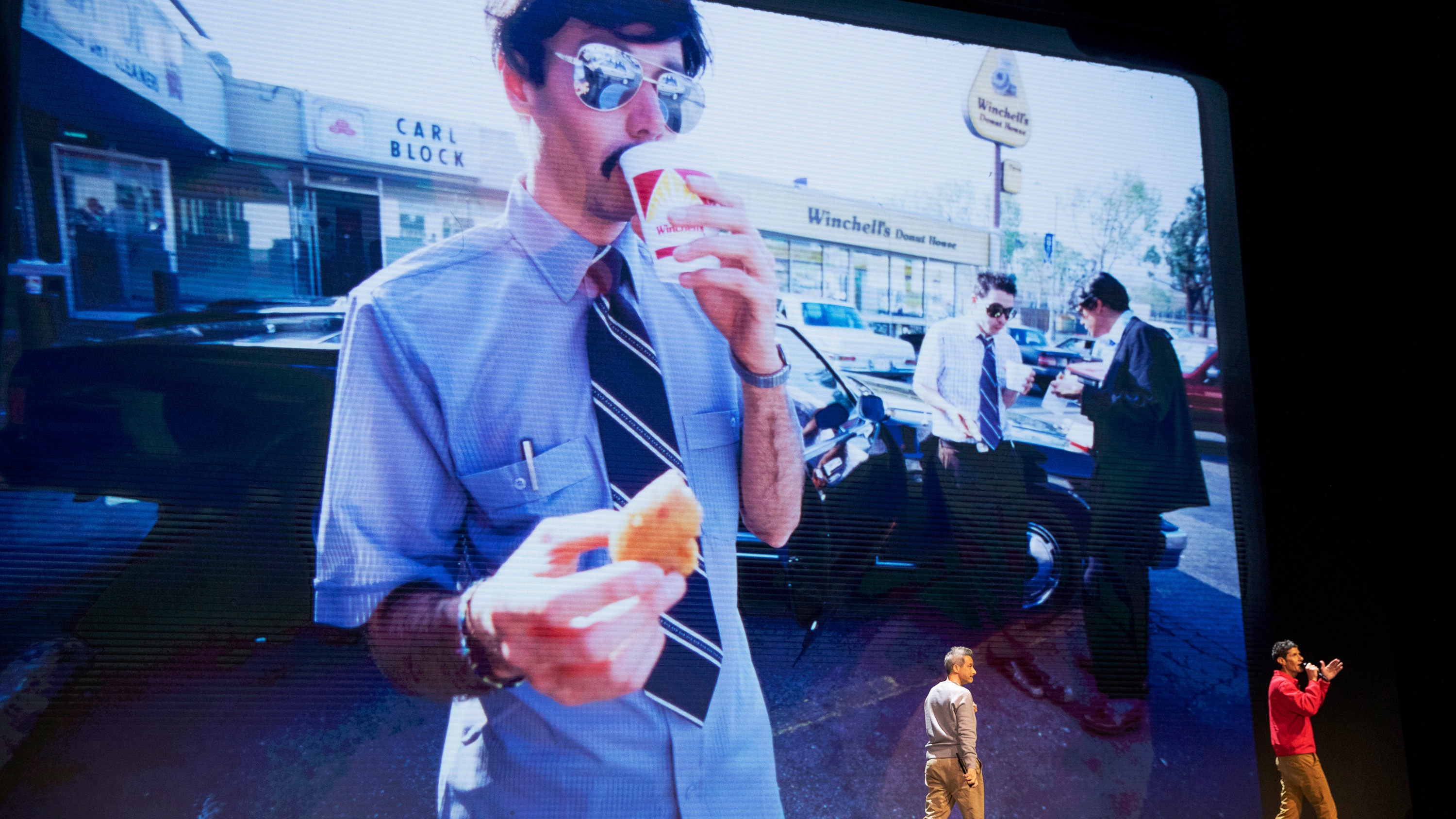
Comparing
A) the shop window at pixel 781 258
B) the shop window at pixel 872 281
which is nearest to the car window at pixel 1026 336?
the shop window at pixel 872 281

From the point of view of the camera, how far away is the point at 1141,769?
6.78ft

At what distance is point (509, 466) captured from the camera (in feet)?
5.20

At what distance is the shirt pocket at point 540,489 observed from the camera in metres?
1.57

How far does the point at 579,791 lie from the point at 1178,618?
81.3 inches

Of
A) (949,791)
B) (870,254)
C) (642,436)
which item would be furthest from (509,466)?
(949,791)

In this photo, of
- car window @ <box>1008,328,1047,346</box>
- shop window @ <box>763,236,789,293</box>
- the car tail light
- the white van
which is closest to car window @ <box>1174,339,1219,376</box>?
car window @ <box>1008,328,1047,346</box>

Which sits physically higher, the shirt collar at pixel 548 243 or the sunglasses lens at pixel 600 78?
the sunglasses lens at pixel 600 78

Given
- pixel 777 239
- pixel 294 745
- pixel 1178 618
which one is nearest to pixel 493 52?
pixel 777 239

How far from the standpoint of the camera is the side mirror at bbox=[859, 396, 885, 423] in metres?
1.97

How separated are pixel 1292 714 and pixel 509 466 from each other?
2577 millimetres

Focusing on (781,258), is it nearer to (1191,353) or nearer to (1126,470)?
(1126,470)

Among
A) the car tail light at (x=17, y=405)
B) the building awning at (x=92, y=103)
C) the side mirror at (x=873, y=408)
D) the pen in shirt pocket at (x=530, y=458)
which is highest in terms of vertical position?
the building awning at (x=92, y=103)

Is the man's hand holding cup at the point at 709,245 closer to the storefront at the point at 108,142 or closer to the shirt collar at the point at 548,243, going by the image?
the shirt collar at the point at 548,243

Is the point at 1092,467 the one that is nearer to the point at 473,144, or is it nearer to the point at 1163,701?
the point at 1163,701
